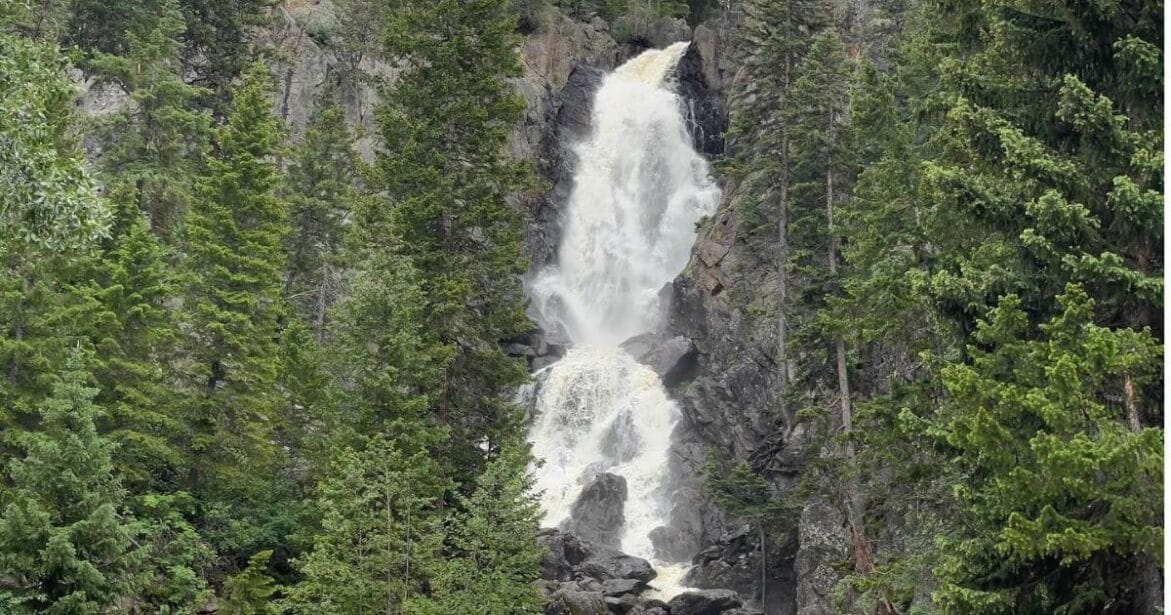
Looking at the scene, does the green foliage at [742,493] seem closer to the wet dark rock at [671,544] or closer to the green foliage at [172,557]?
the wet dark rock at [671,544]

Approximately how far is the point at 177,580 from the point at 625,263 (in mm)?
33090

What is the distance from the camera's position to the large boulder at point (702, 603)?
28.6m

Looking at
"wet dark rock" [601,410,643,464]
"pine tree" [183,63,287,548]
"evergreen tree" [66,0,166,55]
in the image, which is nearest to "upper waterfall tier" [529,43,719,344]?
"wet dark rock" [601,410,643,464]

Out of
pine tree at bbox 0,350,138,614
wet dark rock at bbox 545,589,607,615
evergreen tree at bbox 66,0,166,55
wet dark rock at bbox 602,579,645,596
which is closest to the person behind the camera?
pine tree at bbox 0,350,138,614

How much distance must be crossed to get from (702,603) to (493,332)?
11560 mm

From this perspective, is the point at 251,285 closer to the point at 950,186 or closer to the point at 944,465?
the point at 944,465

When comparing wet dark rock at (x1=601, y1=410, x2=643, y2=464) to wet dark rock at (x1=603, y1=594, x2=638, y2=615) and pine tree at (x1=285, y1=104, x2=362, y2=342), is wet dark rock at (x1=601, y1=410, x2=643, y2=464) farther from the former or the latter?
pine tree at (x1=285, y1=104, x2=362, y2=342)

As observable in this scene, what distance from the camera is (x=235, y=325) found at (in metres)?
22.6

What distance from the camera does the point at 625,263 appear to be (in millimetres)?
49281

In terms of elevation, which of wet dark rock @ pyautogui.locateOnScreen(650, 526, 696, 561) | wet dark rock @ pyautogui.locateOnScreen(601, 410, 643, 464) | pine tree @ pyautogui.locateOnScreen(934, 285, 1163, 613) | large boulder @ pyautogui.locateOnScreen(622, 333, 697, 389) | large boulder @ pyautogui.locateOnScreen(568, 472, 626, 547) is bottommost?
pine tree @ pyautogui.locateOnScreen(934, 285, 1163, 613)

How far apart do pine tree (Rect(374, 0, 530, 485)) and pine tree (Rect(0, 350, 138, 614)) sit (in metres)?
6.20

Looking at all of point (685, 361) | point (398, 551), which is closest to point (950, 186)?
point (398, 551)

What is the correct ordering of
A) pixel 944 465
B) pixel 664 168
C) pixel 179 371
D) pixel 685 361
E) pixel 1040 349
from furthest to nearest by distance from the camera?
1. pixel 664 168
2. pixel 685 361
3. pixel 179 371
4. pixel 944 465
5. pixel 1040 349

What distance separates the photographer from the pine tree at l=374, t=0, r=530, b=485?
20734 mm
